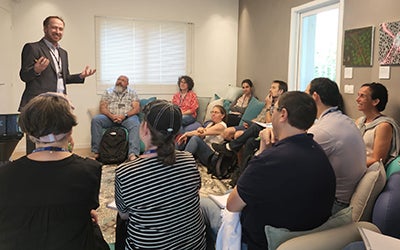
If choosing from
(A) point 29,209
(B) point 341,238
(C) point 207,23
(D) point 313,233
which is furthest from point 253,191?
(C) point 207,23

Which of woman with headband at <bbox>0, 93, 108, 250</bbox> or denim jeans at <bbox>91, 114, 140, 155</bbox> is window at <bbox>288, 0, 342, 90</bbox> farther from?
woman with headband at <bbox>0, 93, 108, 250</bbox>

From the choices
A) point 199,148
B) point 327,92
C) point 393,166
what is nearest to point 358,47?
point 393,166

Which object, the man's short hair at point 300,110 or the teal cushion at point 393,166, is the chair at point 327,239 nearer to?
the man's short hair at point 300,110

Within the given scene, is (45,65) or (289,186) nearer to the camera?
(289,186)

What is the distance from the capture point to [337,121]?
2223 mm

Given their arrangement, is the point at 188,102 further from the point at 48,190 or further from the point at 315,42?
the point at 48,190

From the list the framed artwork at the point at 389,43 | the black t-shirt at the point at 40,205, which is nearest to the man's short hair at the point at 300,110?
the black t-shirt at the point at 40,205

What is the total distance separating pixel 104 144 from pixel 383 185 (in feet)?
12.3

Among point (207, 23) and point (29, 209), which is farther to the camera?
point (207, 23)

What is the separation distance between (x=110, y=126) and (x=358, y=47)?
3503mm

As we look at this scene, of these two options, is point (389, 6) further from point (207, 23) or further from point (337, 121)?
point (207, 23)

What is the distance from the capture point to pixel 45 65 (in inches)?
116

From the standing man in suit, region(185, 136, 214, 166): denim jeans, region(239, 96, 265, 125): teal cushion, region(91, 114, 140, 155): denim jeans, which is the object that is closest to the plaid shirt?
region(91, 114, 140, 155): denim jeans

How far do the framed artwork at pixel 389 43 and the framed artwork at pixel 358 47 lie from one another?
0.13m
